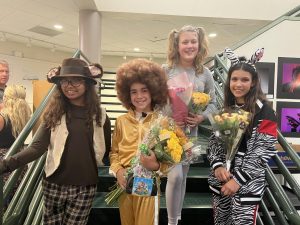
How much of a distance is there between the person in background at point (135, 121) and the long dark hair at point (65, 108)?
6.6 inches

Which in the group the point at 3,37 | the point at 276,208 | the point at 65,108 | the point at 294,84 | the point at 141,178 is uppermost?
the point at 3,37

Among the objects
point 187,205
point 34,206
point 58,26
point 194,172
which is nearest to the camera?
point 34,206

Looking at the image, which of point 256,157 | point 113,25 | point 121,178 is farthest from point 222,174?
point 113,25

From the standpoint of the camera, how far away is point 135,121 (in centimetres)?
169

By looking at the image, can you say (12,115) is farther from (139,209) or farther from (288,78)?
(288,78)

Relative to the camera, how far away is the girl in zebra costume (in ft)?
5.37

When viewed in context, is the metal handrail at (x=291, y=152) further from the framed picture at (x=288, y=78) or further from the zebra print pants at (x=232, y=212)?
the framed picture at (x=288, y=78)

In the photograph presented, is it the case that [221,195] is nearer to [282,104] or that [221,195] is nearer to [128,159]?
[128,159]

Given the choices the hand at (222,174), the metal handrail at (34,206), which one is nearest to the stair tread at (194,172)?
the metal handrail at (34,206)

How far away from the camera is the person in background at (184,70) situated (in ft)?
6.42

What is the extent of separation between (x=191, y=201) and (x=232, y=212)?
0.94 m

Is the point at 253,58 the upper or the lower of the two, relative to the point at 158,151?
→ upper

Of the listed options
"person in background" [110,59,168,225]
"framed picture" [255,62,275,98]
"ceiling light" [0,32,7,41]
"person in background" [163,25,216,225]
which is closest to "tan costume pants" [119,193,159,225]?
"person in background" [110,59,168,225]

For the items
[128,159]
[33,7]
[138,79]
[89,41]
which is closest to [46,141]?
[128,159]
